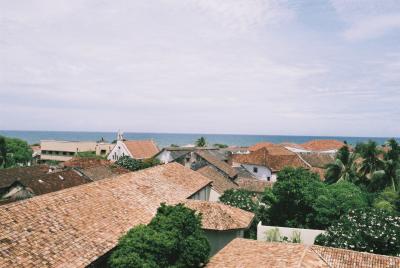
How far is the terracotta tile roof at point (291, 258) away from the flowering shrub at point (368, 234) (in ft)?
12.8

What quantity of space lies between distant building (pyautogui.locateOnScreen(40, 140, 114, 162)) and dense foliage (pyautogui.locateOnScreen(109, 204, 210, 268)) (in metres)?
82.5

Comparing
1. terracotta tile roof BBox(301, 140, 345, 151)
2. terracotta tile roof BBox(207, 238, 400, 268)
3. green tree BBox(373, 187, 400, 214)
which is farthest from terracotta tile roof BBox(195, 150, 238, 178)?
terracotta tile roof BBox(301, 140, 345, 151)

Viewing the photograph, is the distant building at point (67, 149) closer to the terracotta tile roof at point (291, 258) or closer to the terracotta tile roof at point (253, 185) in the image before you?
the terracotta tile roof at point (253, 185)

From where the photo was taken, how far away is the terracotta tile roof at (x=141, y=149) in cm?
7669

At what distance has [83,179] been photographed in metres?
46.5

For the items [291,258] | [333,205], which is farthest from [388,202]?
[291,258]

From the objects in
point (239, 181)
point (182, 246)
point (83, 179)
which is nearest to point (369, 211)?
point (182, 246)

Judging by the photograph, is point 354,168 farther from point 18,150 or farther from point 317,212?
point 18,150

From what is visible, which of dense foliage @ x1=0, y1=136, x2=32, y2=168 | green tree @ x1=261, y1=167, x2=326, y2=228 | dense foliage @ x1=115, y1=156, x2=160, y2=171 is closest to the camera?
green tree @ x1=261, y1=167, x2=326, y2=228

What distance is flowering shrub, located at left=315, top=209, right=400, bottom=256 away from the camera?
75.7 feet

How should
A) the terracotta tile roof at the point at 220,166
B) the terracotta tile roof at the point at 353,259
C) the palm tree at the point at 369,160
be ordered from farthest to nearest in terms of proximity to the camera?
1. the terracotta tile roof at the point at 220,166
2. the palm tree at the point at 369,160
3. the terracotta tile roof at the point at 353,259

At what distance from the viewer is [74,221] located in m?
18.8

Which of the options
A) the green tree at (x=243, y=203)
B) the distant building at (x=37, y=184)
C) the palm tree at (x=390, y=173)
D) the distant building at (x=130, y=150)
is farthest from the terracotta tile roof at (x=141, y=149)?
the palm tree at (x=390, y=173)

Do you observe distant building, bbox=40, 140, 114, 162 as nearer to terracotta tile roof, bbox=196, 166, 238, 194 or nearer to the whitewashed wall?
the whitewashed wall
